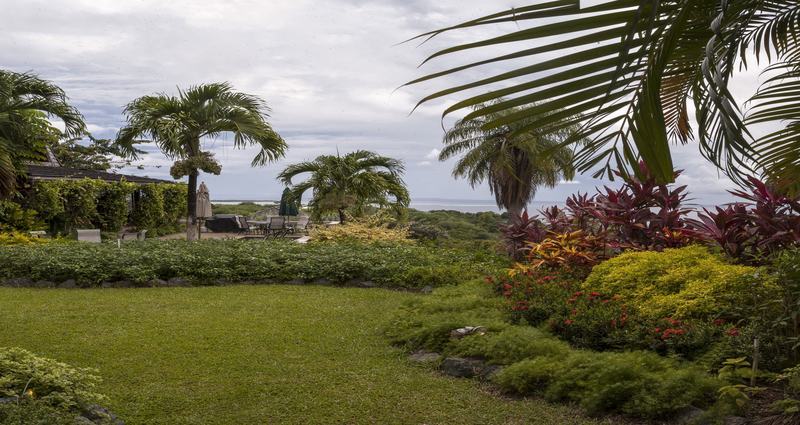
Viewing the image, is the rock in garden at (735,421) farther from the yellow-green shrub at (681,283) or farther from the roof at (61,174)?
the roof at (61,174)

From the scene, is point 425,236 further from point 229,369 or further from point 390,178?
point 229,369

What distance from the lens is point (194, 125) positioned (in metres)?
17.6

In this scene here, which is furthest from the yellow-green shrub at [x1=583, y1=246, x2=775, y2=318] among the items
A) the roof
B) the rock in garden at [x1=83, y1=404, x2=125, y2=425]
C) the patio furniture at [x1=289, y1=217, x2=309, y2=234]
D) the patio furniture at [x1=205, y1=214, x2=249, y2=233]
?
the patio furniture at [x1=205, y1=214, x2=249, y2=233]

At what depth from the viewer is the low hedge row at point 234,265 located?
387 inches

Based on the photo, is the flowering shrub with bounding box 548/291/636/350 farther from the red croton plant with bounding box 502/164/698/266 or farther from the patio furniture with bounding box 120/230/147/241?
the patio furniture with bounding box 120/230/147/241

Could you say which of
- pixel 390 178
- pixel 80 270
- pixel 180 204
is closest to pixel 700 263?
pixel 80 270

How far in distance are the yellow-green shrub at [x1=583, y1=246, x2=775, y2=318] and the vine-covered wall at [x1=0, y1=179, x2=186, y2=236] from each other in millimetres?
14180

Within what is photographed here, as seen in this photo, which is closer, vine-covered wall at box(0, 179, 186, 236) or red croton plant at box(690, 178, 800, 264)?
red croton plant at box(690, 178, 800, 264)

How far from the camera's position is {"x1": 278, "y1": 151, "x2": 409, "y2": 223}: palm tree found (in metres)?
18.5

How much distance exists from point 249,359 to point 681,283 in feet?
12.0

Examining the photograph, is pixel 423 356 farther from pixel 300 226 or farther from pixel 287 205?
pixel 300 226

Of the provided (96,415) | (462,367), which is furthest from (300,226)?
(96,415)

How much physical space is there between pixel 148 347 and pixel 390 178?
1340 centimetres

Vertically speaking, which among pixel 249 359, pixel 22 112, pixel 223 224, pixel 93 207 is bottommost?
pixel 249 359
